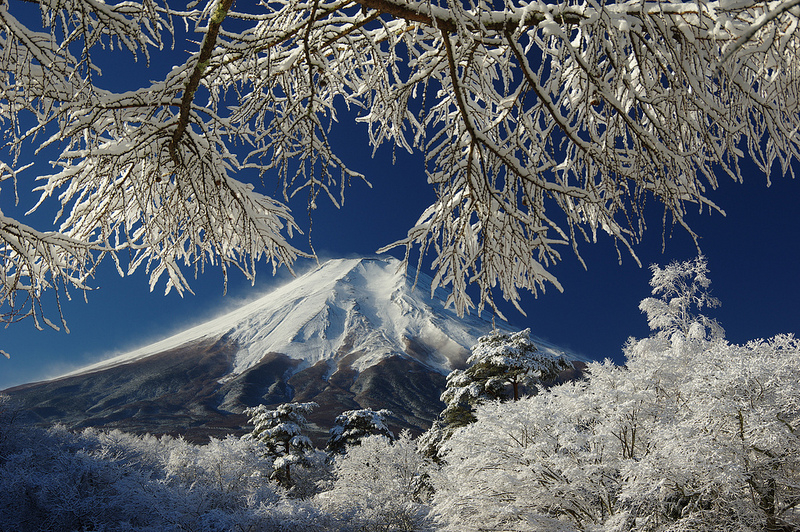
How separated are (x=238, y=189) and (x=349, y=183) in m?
0.68

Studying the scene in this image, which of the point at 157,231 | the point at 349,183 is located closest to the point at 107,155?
the point at 157,231

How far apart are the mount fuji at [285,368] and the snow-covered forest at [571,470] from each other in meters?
41.7

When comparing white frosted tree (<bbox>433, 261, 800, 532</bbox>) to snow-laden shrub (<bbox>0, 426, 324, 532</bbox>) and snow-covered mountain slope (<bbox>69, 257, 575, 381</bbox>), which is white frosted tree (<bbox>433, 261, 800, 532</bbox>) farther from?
snow-covered mountain slope (<bbox>69, 257, 575, 381</bbox>)

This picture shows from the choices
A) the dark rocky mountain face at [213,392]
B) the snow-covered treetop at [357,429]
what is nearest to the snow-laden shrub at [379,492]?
the snow-covered treetop at [357,429]

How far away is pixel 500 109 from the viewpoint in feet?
9.21

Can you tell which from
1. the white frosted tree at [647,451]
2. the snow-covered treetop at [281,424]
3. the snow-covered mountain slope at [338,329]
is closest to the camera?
the white frosted tree at [647,451]

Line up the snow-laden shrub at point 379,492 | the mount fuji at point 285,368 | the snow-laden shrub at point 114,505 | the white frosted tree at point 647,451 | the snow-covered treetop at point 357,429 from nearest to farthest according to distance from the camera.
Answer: the white frosted tree at point 647,451
the snow-laden shrub at point 114,505
the snow-laden shrub at point 379,492
the snow-covered treetop at point 357,429
the mount fuji at point 285,368

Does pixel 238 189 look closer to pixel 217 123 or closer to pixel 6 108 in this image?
pixel 217 123

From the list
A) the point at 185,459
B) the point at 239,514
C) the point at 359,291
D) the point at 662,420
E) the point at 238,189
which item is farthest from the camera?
the point at 359,291

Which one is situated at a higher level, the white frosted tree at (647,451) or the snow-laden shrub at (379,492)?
the white frosted tree at (647,451)

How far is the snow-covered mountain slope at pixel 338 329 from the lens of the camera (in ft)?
374

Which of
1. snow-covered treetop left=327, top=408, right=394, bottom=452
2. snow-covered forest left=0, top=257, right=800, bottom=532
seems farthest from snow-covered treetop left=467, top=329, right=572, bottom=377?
snow-covered treetop left=327, top=408, right=394, bottom=452

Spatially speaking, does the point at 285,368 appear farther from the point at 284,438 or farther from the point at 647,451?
the point at 647,451

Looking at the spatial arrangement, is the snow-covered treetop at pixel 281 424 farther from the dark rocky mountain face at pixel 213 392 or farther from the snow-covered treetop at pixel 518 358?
the dark rocky mountain face at pixel 213 392
